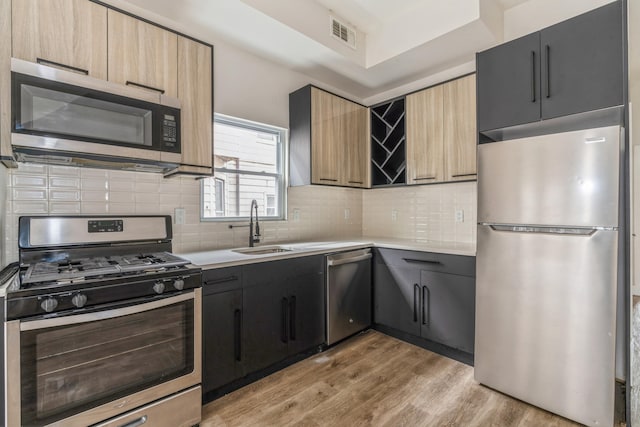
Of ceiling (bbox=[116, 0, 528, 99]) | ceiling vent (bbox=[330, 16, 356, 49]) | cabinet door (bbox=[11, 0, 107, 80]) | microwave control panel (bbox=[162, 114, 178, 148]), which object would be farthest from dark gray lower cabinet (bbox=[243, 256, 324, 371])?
ceiling vent (bbox=[330, 16, 356, 49])

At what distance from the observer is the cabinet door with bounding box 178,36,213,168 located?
6.80 ft

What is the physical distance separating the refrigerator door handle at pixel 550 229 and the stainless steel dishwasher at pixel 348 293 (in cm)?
115

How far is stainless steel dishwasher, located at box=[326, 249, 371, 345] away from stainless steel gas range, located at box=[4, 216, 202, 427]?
1160 mm

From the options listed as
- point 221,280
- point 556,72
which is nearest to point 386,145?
point 556,72

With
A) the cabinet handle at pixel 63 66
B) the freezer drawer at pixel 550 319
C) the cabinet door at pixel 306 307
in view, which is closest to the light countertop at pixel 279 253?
the cabinet door at pixel 306 307

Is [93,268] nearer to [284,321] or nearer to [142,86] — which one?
[142,86]

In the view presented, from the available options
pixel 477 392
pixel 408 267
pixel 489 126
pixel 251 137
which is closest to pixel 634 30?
pixel 489 126

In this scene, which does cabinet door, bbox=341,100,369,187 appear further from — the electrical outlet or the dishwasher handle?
the electrical outlet

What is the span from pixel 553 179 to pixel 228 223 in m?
2.29

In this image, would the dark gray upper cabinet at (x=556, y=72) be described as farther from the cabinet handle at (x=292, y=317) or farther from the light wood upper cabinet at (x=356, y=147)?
the cabinet handle at (x=292, y=317)

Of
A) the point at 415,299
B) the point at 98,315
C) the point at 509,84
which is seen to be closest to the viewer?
the point at 98,315

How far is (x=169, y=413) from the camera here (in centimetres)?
159

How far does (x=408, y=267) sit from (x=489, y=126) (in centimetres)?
127

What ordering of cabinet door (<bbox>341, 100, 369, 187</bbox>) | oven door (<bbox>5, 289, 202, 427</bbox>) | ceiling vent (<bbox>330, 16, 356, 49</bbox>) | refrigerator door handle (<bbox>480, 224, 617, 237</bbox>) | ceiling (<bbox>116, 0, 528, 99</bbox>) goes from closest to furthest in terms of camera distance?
1. oven door (<bbox>5, 289, 202, 427</bbox>)
2. refrigerator door handle (<bbox>480, 224, 617, 237</bbox>)
3. ceiling (<bbox>116, 0, 528, 99</bbox>)
4. ceiling vent (<bbox>330, 16, 356, 49</bbox>)
5. cabinet door (<bbox>341, 100, 369, 187</bbox>)
